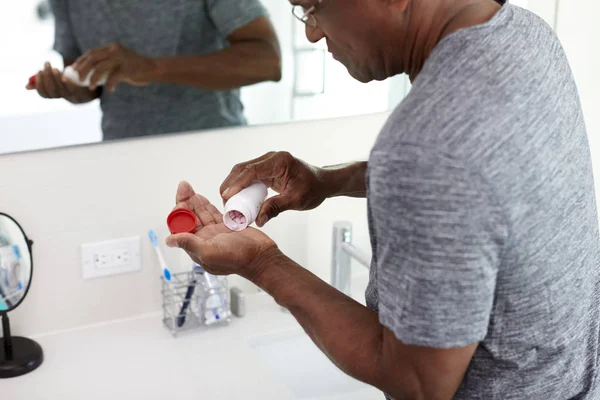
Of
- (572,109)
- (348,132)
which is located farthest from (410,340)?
(348,132)

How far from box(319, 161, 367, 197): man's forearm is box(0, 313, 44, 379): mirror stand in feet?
2.10

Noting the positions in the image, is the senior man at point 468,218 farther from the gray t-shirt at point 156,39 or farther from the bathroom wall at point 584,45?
the bathroom wall at point 584,45

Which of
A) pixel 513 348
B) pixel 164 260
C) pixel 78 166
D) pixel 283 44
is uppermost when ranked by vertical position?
pixel 283 44

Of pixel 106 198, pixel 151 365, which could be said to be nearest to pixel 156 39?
pixel 106 198

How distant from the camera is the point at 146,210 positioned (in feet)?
5.20

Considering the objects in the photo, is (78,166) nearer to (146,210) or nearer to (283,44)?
(146,210)

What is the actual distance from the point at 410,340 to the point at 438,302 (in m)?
0.05

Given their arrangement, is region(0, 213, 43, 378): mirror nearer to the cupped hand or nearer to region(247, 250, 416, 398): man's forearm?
the cupped hand

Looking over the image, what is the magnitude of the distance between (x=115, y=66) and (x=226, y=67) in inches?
8.5

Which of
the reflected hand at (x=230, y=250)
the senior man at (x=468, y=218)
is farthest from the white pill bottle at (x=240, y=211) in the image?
the senior man at (x=468, y=218)

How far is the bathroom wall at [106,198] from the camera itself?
4.88 ft

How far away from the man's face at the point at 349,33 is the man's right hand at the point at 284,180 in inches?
10.9

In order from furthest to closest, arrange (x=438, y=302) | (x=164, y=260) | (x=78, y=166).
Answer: (x=164, y=260)
(x=78, y=166)
(x=438, y=302)

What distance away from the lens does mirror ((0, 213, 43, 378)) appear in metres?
1.41
